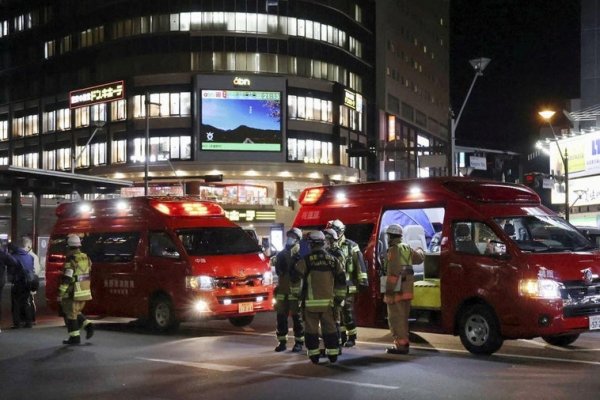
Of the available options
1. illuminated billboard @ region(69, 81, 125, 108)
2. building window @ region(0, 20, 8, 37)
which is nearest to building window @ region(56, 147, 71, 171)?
illuminated billboard @ region(69, 81, 125, 108)

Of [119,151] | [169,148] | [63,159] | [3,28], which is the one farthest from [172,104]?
[3,28]

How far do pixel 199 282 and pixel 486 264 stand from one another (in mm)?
5380

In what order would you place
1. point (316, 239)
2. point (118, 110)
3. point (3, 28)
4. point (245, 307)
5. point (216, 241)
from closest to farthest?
1. point (316, 239)
2. point (245, 307)
3. point (216, 241)
4. point (118, 110)
5. point (3, 28)

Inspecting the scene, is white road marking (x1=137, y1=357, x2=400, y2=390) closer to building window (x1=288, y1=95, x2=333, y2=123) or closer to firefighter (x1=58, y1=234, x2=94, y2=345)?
firefighter (x1=58, y1=234, x2=94, y2=345)

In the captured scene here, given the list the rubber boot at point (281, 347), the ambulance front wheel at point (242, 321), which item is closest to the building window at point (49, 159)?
the ambulance front wheel at point (242, 321)

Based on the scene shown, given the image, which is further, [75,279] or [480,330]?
[75,279]

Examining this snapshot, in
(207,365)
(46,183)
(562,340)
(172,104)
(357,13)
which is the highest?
(357,13)

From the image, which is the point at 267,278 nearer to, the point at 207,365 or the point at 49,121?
the point at 207,365

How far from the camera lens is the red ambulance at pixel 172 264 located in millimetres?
14328

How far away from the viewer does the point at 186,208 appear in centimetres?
Result: 1567

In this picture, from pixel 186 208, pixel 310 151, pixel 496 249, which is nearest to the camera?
pixel 496 249

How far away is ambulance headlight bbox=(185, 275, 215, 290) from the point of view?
14203 mm

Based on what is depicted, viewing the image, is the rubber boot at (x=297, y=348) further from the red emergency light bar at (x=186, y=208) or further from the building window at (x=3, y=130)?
the building window at (x=3, y=130)

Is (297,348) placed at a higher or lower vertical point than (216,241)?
lower
